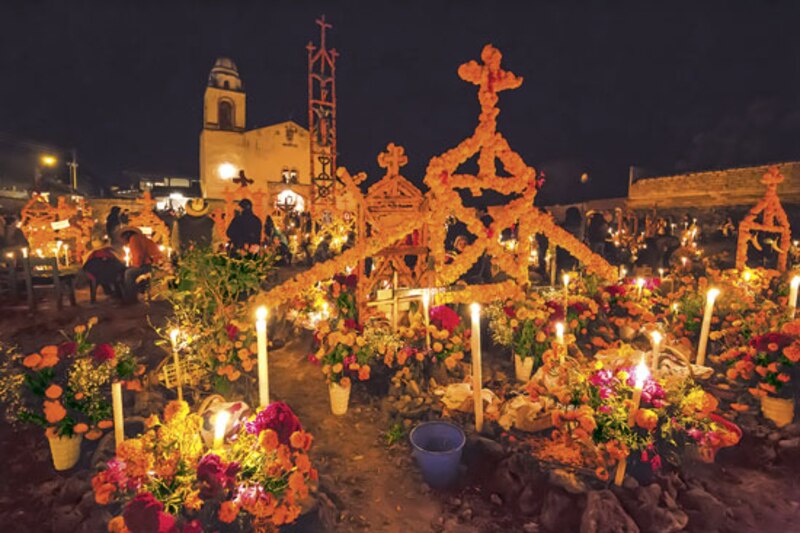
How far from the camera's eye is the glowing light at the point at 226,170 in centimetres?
3262

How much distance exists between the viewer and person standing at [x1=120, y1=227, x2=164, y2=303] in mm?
9016

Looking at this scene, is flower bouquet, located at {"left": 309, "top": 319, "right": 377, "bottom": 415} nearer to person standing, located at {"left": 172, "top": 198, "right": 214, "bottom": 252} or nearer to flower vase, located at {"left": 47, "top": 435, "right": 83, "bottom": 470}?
flower vase, located at {"left": 47, "top": 435, "right": 83, "bottom": 470}

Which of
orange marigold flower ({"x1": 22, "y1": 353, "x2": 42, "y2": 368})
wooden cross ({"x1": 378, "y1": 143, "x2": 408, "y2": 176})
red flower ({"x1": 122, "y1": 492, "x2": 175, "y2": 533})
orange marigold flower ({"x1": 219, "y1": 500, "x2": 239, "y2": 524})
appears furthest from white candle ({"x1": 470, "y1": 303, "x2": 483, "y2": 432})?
orange marigold flower ({"x1": 22, "y1": 353, "x2": 42, "y2": 368})

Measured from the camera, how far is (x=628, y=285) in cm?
750

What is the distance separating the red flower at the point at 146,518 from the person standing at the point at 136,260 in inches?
319

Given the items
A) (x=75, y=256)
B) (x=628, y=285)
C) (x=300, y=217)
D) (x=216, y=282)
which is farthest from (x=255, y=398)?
(x=300, y=217)

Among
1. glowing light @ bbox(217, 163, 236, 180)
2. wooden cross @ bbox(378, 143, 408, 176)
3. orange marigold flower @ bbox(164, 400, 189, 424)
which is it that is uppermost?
glowing light @ bbox(217, 163, 236, 180)

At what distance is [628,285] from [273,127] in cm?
3141

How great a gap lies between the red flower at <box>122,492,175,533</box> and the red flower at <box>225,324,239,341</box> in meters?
3.00

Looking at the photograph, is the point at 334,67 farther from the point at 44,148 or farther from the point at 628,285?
the point at 44,148

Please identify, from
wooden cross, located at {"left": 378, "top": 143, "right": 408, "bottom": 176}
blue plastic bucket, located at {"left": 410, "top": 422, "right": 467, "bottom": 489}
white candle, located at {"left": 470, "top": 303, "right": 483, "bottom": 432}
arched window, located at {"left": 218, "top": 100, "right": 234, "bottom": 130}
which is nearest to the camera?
blue plastic bucket, located at {"left": 410, "top": 422, "right": 467, "bottom": 489}

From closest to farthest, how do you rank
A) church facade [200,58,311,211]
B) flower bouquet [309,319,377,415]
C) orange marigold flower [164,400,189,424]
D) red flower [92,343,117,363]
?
orange marigold flower [164,400,189,424] < red flower [92,343,117,363] < flower bouquet [309,319,377,415] < church facade [200,58,311,211]

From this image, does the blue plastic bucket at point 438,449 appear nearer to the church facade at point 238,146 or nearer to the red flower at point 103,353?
the red flower at point 103,353

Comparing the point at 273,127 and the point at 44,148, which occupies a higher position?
the point at 273,127
